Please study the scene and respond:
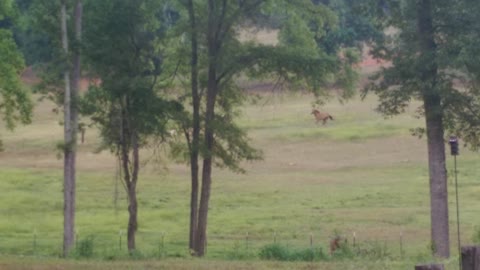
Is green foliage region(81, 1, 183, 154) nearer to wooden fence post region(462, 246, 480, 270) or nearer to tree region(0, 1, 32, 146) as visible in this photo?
tree region(0, 1, 32, 146)

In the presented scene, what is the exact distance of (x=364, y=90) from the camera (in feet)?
97.3

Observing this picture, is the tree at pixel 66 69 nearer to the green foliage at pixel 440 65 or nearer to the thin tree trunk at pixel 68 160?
the thin tree trunk at pixel 68 160

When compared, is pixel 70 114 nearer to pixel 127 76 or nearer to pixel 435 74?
pixel 127 76

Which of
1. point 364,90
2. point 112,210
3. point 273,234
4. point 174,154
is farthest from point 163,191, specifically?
point 364,90

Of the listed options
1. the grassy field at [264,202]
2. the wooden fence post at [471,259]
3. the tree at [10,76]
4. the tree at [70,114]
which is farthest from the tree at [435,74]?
the wooden fence post at [471,259]

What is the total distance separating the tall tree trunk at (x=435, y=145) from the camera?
93.1 ft

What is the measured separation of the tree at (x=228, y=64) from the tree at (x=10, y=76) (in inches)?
241

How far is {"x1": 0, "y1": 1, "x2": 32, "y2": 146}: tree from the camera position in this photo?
3394 cm

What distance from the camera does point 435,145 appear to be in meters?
29.2

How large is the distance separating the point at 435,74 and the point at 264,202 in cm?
2226

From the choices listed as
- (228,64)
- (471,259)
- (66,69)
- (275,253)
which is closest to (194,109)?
(228,64)

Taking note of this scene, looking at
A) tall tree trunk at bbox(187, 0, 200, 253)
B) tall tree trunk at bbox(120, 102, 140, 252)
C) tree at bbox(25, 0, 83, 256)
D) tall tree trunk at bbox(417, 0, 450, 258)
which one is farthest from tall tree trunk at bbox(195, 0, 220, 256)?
tall tree trunk at bbox(417, 0, 450, 258)

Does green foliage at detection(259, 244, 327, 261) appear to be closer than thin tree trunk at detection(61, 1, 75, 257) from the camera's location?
Yes

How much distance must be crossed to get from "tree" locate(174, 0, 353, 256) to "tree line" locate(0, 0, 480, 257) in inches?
1.4
